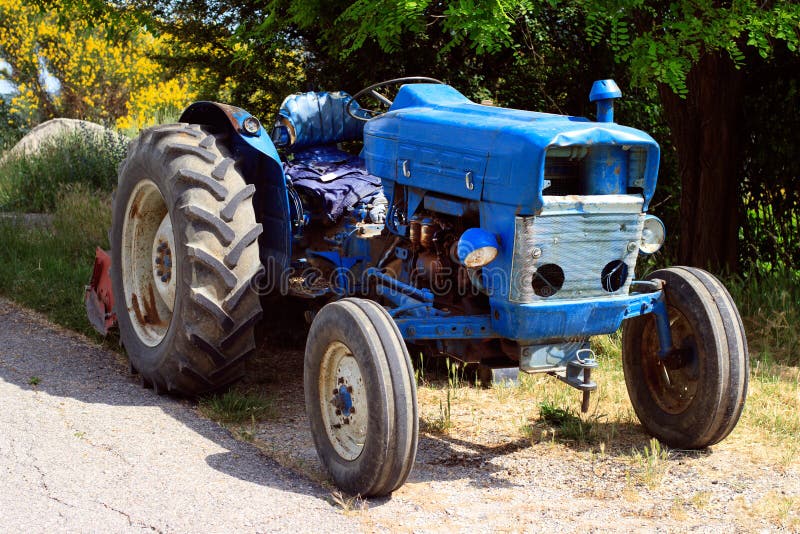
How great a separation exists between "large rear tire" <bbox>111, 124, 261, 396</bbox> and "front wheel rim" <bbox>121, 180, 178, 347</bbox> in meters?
0.01

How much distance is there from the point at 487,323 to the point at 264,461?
1166 mm

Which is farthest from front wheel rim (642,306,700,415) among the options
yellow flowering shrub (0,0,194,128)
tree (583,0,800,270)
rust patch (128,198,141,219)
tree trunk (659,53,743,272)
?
yellow flowering shrub (0,0,194,128)

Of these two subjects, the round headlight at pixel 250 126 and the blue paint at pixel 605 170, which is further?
the round headlight at pixel 250 126

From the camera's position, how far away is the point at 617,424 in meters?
4.77

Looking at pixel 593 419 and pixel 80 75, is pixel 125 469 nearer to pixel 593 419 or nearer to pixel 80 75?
pixel 593 419

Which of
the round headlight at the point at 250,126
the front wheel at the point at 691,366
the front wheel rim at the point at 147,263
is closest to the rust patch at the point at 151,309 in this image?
the front wheel rim at the point at 147,263

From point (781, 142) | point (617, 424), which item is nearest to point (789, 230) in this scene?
point (781, 142)

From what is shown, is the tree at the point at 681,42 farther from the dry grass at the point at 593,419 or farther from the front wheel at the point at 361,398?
the front wheel at the point at 361,398

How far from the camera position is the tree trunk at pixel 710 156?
6934 millimetres

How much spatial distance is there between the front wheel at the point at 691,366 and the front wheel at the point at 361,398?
4.69 ft

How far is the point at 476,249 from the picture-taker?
12.5 feet

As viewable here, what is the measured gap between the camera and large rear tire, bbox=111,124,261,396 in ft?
15.0

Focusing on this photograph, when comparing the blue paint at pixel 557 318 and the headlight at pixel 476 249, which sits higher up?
the headlight at pixel 476 249

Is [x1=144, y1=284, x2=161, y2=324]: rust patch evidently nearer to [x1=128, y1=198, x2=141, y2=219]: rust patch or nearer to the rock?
[x1=128, y1=198, x2=141, y2=219]: rust patch
